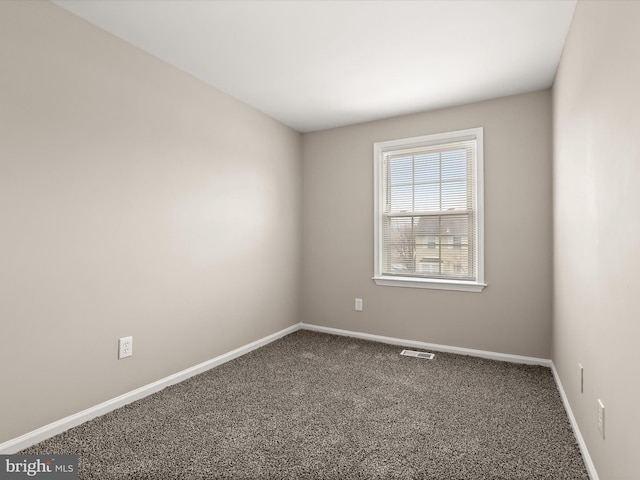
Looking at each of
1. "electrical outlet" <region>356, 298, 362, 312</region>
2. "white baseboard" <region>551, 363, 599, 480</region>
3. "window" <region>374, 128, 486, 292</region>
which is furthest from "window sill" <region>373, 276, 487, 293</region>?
"white baseboard" <region>551, 363, 599, 480</region>

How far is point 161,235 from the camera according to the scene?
2.58 metres

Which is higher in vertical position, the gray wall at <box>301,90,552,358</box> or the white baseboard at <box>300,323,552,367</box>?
the gray wall at <box>301,90,552,358</box>

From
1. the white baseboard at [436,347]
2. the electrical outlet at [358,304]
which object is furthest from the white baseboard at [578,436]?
the electrical outlet at [358,304]

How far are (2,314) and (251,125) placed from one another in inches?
95.0

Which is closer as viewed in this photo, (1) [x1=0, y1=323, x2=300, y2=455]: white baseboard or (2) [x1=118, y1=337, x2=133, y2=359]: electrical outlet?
(1) [x1=0, y1=323, x2=300, y2=455]: white baseboard

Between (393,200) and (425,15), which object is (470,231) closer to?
(393,200)

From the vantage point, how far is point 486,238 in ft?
10.7

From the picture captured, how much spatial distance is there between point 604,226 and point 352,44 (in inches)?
70.7

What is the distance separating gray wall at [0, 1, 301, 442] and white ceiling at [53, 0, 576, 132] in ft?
0.88

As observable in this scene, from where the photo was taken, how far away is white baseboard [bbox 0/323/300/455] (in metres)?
1.81

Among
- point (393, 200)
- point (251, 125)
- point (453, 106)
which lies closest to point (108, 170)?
point (251, 125)

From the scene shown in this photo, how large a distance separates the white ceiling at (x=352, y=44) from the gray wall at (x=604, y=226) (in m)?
0.38

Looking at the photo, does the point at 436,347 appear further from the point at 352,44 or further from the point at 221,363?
the point at 352,44

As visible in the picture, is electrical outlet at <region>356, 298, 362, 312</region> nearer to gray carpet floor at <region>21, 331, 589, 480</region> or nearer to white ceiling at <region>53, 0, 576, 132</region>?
gray carpet floor at <region>21, 331, 589, 480</region>
